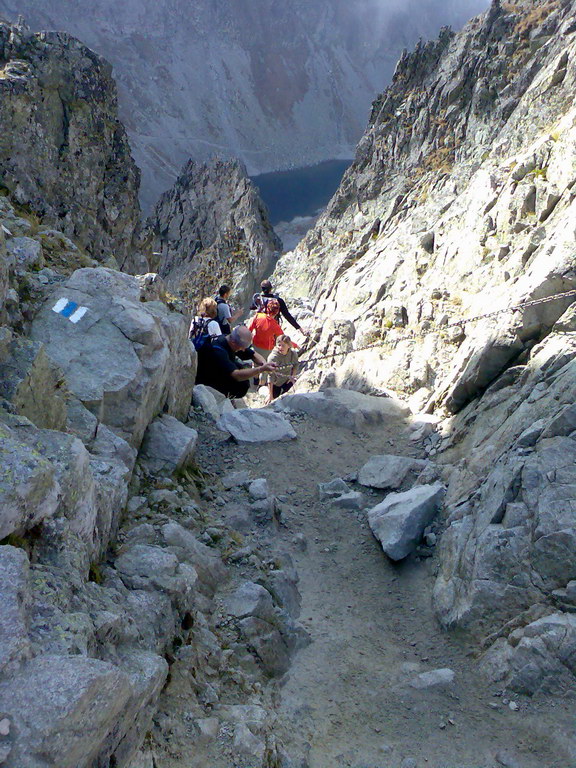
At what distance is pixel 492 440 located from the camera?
768 cm

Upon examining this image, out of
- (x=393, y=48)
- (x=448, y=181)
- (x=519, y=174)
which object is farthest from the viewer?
(x=393, y=48)

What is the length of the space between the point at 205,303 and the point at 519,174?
8506 mm

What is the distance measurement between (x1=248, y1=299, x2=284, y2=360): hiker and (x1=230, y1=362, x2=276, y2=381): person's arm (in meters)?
3.31

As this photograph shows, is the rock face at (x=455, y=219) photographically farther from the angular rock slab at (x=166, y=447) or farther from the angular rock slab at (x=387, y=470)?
the angular rock slab at (x=166, y=447)

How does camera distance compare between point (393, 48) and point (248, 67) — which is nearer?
point (248, 67)

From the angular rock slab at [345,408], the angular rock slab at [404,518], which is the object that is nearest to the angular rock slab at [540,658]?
the angular rock slab at [404,518]

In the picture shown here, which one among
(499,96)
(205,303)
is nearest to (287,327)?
(499,96)

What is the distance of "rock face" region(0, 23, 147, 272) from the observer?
18625mm

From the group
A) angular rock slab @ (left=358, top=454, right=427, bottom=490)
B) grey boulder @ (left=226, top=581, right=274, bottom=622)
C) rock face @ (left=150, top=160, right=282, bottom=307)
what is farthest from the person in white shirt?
rock face @ (left=150, top=160, right=282, bottom=307)

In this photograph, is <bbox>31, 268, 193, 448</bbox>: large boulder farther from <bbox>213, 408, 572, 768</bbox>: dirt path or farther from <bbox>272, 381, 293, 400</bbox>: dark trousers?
<bbox>272, 381, 293, 400</bbox>: dark trousers

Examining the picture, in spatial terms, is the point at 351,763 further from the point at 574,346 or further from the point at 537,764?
the point at 574,346

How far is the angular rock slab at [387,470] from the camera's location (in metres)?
8.62

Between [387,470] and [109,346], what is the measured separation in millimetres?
4346

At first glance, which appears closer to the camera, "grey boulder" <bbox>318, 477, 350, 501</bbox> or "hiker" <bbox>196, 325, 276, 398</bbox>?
"grey boulder" <bbox>318, 477, 350, 501</bbox>
